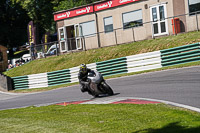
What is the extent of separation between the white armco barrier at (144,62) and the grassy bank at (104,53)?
7.56 ft

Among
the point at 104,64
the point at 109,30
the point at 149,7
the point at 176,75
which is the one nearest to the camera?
the point at 176,75

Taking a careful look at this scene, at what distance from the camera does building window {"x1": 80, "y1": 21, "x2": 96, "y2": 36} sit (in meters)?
29.7

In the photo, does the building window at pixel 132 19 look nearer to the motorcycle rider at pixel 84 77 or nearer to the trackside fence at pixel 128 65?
the trackside fence at pixel 128 65

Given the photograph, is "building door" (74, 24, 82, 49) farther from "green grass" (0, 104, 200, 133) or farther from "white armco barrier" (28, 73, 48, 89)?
"green grass" (0, 104, 200, 133)

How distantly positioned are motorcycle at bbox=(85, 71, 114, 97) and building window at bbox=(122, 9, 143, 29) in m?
13.3

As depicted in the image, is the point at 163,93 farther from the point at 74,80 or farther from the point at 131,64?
the point at 74,80

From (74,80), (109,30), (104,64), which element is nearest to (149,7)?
(109,30)

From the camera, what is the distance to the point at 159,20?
25.0m

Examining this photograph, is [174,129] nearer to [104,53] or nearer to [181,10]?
[181,10]

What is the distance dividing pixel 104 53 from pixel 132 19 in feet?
11.5

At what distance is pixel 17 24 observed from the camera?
70.8 metres

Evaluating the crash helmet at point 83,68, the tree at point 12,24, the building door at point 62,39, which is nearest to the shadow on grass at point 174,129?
the crash helmet at point 83,68

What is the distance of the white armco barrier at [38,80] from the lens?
2712 cm

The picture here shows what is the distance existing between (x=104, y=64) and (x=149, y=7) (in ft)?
19.4
